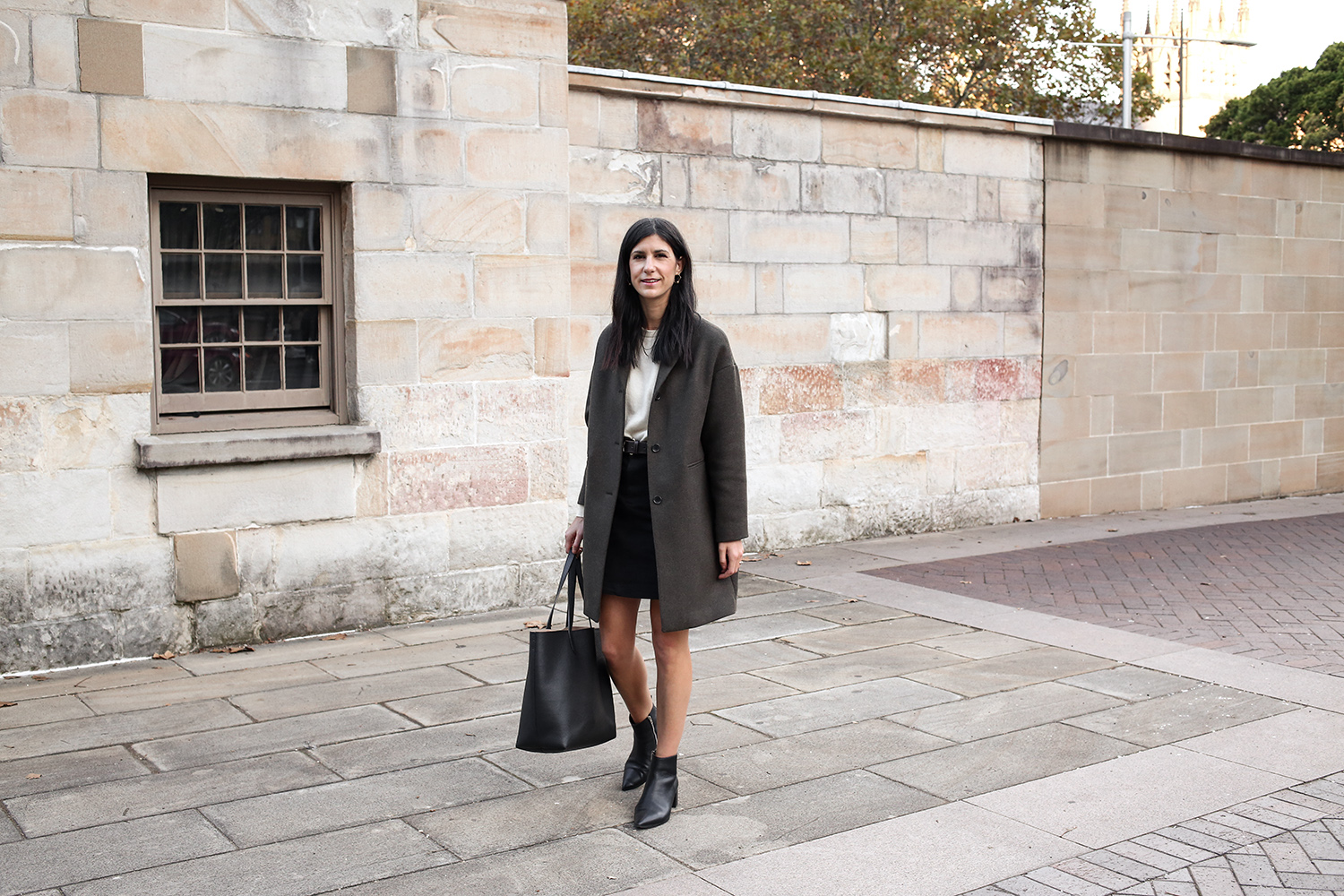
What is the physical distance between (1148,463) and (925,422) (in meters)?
2.64

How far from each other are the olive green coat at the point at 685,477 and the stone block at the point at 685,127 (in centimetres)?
457

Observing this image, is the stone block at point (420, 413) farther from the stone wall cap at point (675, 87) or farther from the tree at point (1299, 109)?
the tree at point (1299, 109)

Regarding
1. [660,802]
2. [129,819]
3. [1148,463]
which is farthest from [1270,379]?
[129,819]

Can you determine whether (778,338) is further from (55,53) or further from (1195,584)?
(55,53)

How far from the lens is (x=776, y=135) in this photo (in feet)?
29.9

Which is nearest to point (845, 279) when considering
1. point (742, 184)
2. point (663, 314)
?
point (742, 184)

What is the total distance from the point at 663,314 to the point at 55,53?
3687mm

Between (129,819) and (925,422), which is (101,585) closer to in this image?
(129,819)

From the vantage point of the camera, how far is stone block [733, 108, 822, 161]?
8938 mm

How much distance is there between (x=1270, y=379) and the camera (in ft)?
40.2

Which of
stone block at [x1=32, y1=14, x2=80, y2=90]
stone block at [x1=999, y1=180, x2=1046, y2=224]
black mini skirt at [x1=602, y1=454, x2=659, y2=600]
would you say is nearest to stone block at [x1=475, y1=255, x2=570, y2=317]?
stone block at [x1=32, y1=14, x2=80, y2=90]

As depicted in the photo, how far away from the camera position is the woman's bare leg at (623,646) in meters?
4.28

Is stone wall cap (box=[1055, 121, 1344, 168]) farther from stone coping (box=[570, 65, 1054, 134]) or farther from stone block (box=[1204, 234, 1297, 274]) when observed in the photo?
stone block (box=[1204, 234, 1297, 274])

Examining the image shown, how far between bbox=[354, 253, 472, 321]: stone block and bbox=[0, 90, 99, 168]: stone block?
56.4 inches
